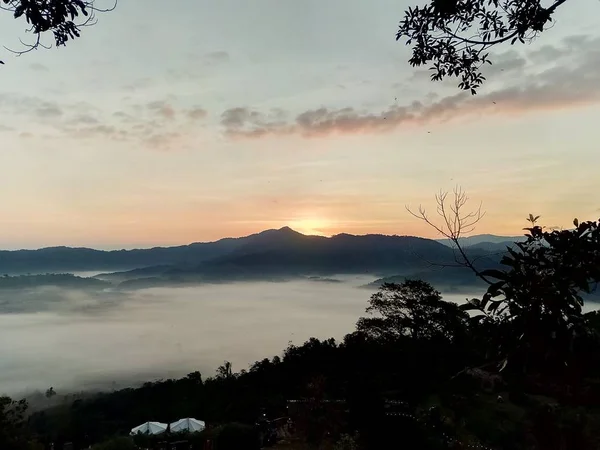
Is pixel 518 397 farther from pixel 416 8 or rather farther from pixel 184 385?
pixel 184 385

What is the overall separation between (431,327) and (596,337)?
20.6m

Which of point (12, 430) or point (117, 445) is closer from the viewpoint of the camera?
point (12, 430)

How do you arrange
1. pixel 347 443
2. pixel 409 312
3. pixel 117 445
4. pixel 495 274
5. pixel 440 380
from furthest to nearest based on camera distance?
pixel 409 312 → pixel 440 380 → pixel 117 445 → pixel 347 443 → pixel 495 274

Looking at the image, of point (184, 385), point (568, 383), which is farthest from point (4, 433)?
point (184, 385)

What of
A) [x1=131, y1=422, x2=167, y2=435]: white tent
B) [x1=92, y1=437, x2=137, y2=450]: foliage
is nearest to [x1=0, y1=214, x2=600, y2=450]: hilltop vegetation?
[x1=131, y1=422, x2=167, y2=435]: white tent

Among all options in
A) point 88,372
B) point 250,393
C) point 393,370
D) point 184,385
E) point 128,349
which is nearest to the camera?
point 393,370

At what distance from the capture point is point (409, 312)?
2238 cm

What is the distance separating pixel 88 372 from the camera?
116 meters

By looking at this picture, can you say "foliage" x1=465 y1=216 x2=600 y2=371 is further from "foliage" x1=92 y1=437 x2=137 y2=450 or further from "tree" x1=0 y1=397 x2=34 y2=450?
"foliage" x1=92 y1=437 x2=137 y2=450

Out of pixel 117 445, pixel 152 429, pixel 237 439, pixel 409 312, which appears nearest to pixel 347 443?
pixel 237 439

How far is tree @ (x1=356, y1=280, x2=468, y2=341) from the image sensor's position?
869 inches

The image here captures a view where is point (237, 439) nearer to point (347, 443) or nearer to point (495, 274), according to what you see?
point (347, 443)

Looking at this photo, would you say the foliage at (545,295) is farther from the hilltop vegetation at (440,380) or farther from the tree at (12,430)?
the tree at (12,430)

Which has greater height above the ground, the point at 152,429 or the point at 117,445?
the point at 117,445
